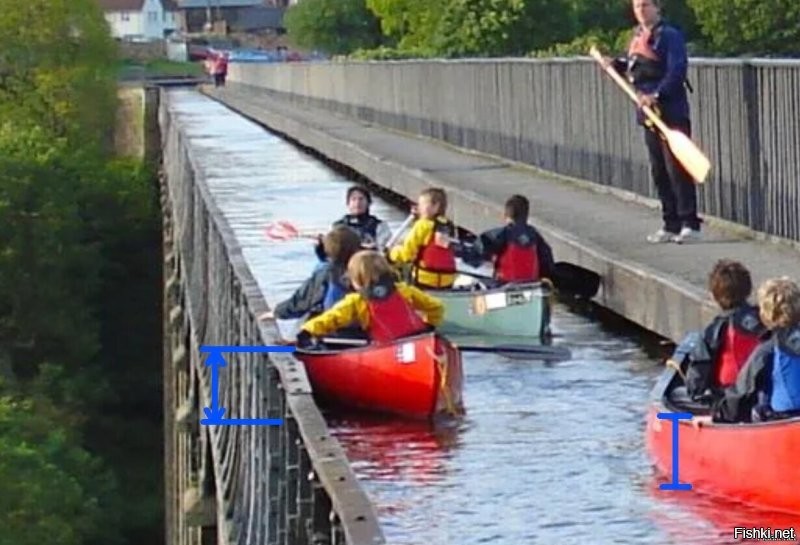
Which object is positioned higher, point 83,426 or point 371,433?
point 371,433

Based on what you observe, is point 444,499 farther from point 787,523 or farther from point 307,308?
point 307,308

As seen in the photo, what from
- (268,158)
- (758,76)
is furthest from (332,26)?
(758,76)

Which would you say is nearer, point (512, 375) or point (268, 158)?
point (512, 375)

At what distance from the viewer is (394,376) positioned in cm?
1280

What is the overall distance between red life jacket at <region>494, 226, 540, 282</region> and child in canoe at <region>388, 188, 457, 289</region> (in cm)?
45

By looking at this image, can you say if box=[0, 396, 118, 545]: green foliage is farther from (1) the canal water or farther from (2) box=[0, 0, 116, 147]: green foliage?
(2) box=[0, 0, 116, 147]: green foliage

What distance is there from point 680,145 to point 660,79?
799 millimetres

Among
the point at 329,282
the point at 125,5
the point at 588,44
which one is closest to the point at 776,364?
the point at 329,282

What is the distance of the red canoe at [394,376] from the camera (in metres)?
12.6

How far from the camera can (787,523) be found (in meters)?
9.72

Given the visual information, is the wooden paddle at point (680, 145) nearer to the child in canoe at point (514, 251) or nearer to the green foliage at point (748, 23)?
the child in canoe at point (514, 251)

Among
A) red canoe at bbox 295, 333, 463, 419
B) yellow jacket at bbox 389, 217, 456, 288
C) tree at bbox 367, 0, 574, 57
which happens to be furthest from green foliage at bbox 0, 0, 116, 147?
red canoe at bbox 295, 333, 463, 419

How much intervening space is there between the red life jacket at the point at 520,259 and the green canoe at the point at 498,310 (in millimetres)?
485

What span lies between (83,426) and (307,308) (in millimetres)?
37142
